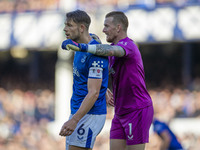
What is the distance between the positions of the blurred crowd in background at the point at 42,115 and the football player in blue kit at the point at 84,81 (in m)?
5.97

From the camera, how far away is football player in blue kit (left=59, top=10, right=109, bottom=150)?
4.20m

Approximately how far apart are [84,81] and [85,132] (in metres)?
0.52

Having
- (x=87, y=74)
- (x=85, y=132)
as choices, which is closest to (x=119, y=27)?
(x=87, y=74)

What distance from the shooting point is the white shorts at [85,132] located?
4297 mm

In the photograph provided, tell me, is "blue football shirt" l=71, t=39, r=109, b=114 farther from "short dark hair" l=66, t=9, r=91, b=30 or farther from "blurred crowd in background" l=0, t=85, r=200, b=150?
"blurred crowd in background" l=0, t=85, r=200, b=150

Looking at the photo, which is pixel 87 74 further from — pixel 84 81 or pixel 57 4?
pixel 57 4

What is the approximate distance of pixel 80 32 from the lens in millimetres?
4312

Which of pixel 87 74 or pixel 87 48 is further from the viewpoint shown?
pixel 87 74

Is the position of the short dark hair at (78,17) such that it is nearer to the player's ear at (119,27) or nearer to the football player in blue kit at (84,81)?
the football player in blue kit at (84,81)

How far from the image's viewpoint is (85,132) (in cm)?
430

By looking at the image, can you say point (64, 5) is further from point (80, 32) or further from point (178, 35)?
point (80, 32)

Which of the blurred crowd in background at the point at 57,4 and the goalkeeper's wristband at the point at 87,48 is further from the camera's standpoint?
the blurred crowd in background at the point at 57,4

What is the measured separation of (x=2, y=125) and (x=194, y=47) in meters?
10.1

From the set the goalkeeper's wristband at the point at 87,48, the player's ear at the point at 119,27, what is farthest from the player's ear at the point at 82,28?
the player's ear at the point at 119,27
